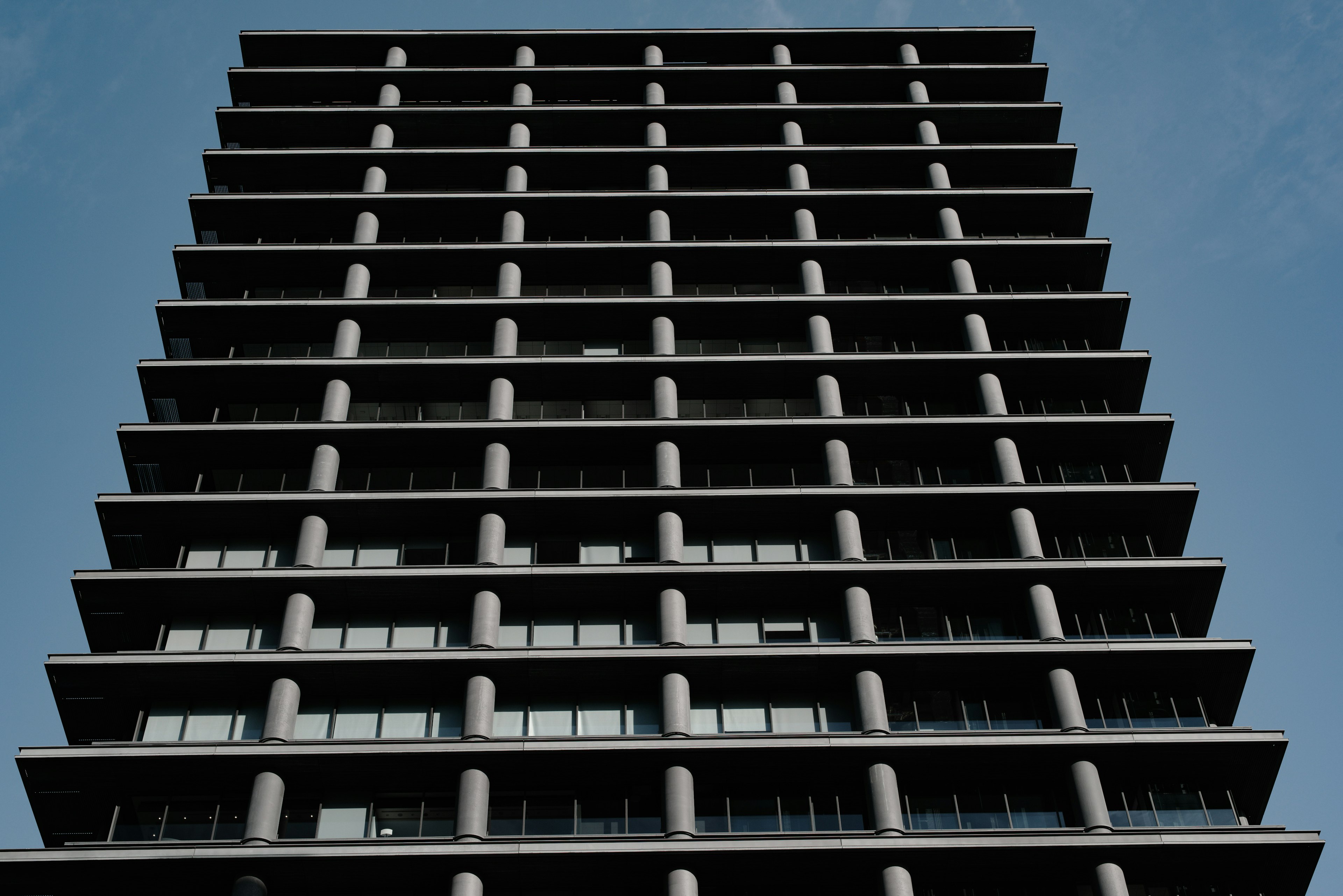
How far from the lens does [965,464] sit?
1804 inches

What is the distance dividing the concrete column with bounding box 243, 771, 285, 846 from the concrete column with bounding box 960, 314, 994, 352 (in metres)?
27.6

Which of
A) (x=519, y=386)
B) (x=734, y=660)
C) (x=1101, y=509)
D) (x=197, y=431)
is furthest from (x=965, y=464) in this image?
(x=197, y=431)

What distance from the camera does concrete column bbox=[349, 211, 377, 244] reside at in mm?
52156

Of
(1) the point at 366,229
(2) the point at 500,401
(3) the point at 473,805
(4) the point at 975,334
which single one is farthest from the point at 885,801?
(1) the point at 366,229

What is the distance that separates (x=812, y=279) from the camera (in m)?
50.8

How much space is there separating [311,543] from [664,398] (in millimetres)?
12767

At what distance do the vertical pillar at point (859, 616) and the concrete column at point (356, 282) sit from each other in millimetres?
21830

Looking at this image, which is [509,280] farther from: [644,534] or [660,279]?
[644,534]

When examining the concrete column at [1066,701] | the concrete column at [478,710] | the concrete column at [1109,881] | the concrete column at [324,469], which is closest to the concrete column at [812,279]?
the concrete column at [1066,701]

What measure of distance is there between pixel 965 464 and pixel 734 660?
12.5m

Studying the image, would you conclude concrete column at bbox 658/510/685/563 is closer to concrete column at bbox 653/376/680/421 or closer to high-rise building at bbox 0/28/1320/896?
high-rise building at bbox 0/28/1320/896

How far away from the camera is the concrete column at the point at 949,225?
53250 mm

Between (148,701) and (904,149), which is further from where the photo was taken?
(904,149)

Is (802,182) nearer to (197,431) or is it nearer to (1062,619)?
(1062,619)
